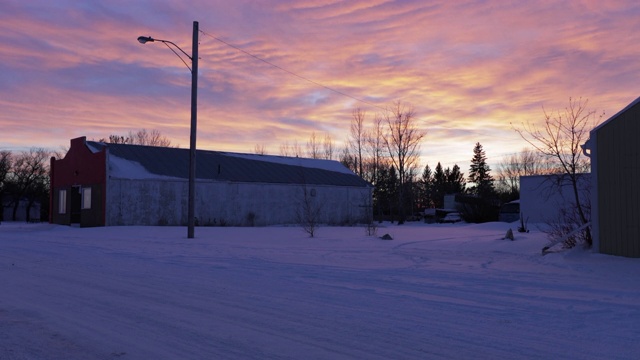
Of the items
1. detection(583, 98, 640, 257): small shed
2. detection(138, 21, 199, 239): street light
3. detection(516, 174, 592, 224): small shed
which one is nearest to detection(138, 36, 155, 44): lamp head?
detection(138, 21, 199, 239): street light

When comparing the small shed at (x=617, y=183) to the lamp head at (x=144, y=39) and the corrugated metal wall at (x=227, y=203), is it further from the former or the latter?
the corrugated metal wall at (x=227, y=203)

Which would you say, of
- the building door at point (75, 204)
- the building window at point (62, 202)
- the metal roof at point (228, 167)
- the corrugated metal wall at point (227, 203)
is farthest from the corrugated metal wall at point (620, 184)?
the building window at point (62, 202)

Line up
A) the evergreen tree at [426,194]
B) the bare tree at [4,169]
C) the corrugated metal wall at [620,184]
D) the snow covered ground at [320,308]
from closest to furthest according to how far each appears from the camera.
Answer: the snow covered ground at [320,308] → the corrugated metal wall at [620,184] → the bare tree at [4,169] → the evergreen tree at [426,194]

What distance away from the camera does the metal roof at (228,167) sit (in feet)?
126

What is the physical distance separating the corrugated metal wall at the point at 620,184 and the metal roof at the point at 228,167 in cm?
2900

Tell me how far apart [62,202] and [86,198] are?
5.08m

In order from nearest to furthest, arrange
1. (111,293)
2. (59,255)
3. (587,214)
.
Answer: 1. (111,293)
2. (59,255)
3. (587,214)

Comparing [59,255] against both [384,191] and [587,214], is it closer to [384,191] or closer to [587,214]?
[587,214]

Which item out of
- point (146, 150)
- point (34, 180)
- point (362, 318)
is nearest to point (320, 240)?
point (362, 318)

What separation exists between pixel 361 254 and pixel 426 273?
4938 mm

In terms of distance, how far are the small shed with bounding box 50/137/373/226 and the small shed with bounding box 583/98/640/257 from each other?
18.1 m

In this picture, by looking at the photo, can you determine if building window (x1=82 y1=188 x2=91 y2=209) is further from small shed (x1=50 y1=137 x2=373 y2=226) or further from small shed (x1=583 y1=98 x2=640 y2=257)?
small shed (x1=583 y1=98 x2=640 y2=257)

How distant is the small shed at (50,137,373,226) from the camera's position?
3522 cm

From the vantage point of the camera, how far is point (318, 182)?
45438mm
